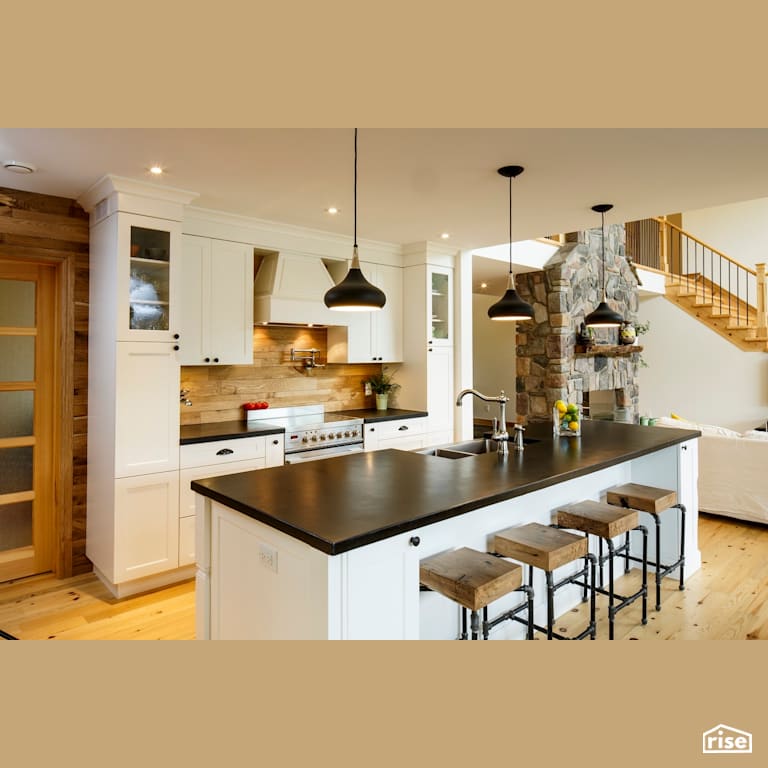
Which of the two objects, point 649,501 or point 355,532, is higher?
point 355,532

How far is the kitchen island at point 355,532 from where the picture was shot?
178cm

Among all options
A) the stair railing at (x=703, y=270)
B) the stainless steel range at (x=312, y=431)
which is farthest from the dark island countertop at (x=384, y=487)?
the stair railing at (x=703, y=270)

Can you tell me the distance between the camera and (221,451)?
3.84 meters

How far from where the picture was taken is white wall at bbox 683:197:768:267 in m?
9.23

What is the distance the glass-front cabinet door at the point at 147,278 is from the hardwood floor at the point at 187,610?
1.61m

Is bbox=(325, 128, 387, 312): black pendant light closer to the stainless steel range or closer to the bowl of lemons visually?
the bowl of lemons

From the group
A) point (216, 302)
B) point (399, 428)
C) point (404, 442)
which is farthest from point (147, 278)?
point (404, 442)

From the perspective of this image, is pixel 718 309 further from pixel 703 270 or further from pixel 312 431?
pixel 312 431

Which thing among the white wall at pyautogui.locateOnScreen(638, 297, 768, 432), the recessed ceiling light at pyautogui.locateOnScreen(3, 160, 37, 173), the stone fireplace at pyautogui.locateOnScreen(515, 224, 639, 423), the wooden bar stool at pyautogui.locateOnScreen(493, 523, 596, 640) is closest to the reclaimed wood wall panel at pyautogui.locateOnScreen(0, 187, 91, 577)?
the recessed ceiling light at pyautogui.locateOnScreen(3, 160, 37, 173)

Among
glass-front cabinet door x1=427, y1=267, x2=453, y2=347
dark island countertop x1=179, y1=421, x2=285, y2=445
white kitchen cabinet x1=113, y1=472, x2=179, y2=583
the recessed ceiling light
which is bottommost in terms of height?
white kitchen cabinet x1=113, y1=472, x2=179, y2=583

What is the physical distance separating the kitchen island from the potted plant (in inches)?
91.3

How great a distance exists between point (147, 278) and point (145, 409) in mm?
814

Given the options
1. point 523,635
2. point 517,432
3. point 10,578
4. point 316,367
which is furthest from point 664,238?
point 10,578
